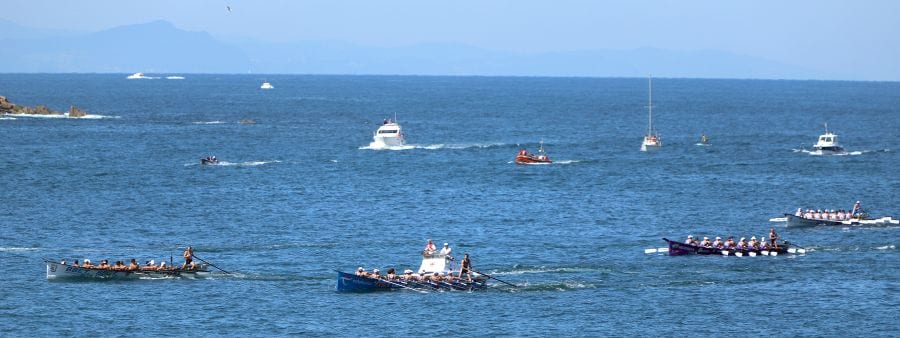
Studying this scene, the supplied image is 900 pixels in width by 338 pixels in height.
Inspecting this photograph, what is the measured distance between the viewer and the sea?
240ft

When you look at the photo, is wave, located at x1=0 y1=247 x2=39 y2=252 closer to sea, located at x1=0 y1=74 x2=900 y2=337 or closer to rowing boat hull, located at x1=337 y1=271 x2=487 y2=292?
sea, located at x1=0 y1=74 x2=900 y2=337

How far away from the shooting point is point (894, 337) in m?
68.6

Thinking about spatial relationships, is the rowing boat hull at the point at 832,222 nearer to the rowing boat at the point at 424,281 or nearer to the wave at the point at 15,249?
the rowing boat at the point at 424,281

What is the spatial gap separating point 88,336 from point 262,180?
70.4m

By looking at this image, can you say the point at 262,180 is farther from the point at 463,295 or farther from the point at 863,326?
the point at 863,326

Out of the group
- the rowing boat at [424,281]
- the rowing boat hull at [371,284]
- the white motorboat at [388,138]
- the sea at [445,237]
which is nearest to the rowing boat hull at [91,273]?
the sea at [445,237]

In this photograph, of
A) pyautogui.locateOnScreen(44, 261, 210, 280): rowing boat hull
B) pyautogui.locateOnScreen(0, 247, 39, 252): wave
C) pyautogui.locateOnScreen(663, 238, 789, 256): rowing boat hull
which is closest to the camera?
pyautogui.locateOnScreen(44, 261, 210, 280): rowing boat hull

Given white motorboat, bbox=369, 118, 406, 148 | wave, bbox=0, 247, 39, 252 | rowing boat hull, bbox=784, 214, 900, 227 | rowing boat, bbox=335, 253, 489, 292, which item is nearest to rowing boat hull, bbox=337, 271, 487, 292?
rowing boat, bbox=335, 253, 489, 292

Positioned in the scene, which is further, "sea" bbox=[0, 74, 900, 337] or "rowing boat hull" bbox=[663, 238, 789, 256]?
"rowing boat hull" bbox=[663, 238, 789, 256]

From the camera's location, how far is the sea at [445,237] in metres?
73.0

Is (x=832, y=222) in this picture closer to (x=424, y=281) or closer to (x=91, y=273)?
(x=424, y=281)

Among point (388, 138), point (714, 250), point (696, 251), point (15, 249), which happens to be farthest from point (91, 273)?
point (388, 138)

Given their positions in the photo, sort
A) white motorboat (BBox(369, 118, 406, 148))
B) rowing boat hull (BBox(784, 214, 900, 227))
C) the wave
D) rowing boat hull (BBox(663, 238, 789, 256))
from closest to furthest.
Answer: rowing boat hull (BBox(663, 238, 789, 256)) < the wave < rowing boat hull (BBox(784, 214, 900, 227)) < white motorboat (BBox(369, 118, 406, 148))

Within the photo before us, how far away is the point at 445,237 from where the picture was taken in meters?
101
